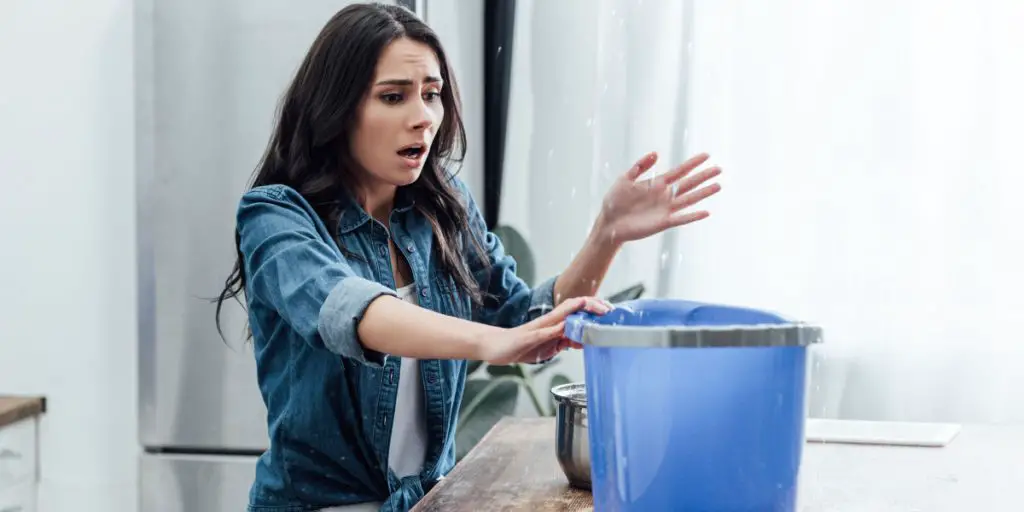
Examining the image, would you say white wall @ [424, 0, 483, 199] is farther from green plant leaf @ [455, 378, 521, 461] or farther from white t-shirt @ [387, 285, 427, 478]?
white t-shirt @ [387, 285, 427, 478]

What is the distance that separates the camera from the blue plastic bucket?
85 cm

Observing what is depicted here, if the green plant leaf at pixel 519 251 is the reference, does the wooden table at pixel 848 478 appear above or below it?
below

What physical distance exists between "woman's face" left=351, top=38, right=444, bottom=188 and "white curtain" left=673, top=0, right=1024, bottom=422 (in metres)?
1.22

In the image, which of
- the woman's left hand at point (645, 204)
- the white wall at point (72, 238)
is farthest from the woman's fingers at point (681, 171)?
the white wall at point (72, 238)

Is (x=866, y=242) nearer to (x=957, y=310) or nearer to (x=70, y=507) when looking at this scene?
(x=957, y=310)

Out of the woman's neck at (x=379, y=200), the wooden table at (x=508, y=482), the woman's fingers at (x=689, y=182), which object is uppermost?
the woman's fingers at (x=689, y=182)

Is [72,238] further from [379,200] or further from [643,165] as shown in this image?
[643,165]

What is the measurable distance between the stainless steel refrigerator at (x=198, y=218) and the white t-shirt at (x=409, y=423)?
0.76 m

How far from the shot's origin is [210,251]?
217 cm

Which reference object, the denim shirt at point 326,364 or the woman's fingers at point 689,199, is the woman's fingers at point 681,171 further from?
the denim shirt at point 326,364

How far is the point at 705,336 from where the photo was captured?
840 mm

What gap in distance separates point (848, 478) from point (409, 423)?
0.62m

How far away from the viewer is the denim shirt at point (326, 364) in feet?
4.00

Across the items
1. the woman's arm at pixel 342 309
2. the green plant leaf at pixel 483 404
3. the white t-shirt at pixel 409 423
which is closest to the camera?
the woman's arm at pixel 342 309
